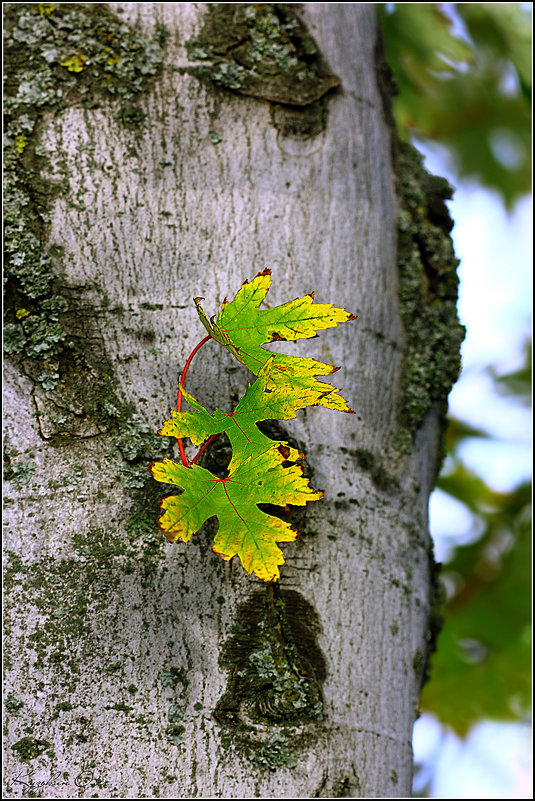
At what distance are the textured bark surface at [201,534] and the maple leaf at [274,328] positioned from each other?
0.10m

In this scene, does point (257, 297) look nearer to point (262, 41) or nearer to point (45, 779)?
point (262, 41)

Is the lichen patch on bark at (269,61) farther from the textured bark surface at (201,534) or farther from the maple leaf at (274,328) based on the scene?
the maple leaf at (274,328)

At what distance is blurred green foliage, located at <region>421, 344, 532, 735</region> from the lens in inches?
100.0

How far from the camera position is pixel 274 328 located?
0.81 metres

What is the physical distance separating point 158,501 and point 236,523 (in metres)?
0.14

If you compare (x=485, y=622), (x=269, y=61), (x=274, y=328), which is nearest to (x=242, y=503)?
(x=274, y=328)

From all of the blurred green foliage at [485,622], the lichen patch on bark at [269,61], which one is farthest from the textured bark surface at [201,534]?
the blurred green foliage at [485,622]

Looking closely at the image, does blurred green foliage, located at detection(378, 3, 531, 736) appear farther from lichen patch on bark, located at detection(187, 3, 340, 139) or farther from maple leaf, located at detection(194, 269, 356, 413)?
maple leaf, located at detection(194, 269, 356, 413)

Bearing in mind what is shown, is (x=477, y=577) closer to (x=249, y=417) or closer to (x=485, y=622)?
(x=485, y=622)

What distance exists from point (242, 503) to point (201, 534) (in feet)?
0.33

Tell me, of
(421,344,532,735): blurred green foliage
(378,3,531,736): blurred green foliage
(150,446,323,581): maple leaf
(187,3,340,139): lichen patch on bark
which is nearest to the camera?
(150,446,323,581): maple leaf

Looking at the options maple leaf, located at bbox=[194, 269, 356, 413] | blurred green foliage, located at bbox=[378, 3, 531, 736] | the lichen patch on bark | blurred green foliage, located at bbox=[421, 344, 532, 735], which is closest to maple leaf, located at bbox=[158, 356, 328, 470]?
maple leaf, located at bbox=[194, 269, 356, 413]

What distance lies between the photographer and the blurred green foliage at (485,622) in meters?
2.54

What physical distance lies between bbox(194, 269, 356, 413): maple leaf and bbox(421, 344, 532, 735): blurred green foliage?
1.77 meters
